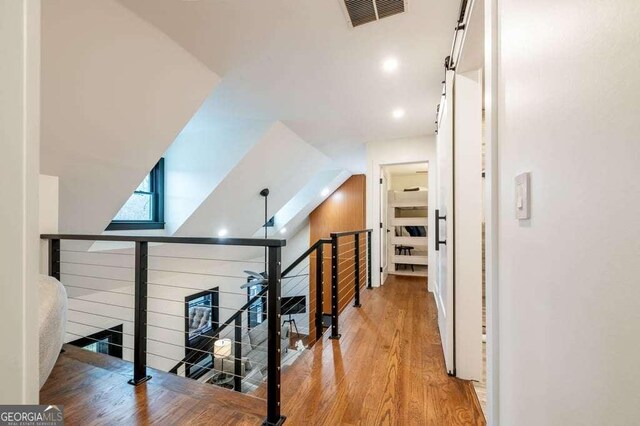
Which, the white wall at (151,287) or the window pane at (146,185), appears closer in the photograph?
the white wall at (151,287)

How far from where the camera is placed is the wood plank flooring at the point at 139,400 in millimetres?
1478

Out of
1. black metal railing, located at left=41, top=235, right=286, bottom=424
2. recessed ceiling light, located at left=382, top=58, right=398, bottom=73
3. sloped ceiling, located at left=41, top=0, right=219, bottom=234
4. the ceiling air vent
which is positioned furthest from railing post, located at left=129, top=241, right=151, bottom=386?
recessed ceiling light, located at left=382, top=58, right=398, bottom=73

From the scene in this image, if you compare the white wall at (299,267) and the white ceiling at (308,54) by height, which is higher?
the white ceiling at (308,54)

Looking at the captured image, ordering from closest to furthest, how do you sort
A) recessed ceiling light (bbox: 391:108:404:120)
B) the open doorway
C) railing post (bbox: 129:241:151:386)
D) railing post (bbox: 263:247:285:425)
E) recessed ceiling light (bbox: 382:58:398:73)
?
railing post (bbox: 263:247:285:425), railing post (bbox: 129:241:151:386), recessed ceiling light (bbox: 382:58:398:73), recessed ceiling light (bbox: 391:108:404:120), the open doorway

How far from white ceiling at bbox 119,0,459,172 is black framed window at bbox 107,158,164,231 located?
1.56 meters

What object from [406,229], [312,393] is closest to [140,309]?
[312,393]

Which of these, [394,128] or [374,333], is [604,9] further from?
[394,128]

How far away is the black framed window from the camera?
3.64 meters

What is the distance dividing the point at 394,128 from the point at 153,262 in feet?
13.2

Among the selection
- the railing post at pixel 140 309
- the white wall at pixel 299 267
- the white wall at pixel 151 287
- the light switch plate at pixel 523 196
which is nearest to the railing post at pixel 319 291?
the white wall at pixel 151 287

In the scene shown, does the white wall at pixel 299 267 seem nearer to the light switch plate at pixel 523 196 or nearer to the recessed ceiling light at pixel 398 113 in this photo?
the recessed ceiling light at pixel 398 113

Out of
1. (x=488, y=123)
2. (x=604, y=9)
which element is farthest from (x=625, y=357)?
(x=488, y=123)

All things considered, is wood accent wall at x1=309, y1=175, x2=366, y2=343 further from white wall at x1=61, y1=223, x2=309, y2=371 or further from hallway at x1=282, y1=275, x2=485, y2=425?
hallway at x1=282, y1=275, x2=485, y2=425

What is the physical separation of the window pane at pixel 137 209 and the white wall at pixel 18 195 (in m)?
3.67
